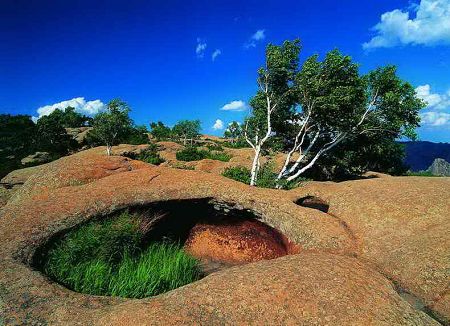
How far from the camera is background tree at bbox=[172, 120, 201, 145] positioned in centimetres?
10375

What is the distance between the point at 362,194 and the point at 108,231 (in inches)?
303

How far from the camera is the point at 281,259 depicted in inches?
308

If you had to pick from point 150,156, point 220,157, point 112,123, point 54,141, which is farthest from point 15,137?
point 220,157

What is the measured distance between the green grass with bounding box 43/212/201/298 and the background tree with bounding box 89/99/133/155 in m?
39.2

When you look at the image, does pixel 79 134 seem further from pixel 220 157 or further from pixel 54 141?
pixel 220 157

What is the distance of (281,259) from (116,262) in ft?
14.6

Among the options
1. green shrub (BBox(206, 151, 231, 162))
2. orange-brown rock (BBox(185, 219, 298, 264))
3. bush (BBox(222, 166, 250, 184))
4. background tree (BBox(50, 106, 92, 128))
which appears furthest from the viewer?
background tree (BBox(50, 106, 92, 128))

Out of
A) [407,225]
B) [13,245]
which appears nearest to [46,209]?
[13,245]

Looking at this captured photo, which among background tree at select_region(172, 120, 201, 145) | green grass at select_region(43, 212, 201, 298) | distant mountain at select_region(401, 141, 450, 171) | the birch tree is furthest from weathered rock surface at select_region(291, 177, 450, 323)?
distant mountain at select_region(401, 141, 450, 171)

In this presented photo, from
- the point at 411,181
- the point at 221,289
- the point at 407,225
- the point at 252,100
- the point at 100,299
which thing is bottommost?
the point at 100,299

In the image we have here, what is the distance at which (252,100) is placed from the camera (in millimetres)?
26938

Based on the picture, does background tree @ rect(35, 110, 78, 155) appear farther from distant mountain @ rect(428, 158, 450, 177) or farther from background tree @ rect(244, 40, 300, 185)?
distant mountain @ rect(428, 158, 450, 177)

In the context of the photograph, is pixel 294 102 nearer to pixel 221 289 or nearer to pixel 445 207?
pixel 445 207

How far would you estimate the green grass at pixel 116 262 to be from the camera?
26.8ft
